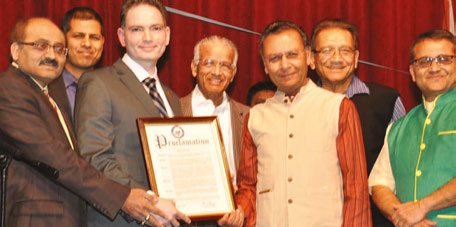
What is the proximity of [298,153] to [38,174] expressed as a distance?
1370 mm

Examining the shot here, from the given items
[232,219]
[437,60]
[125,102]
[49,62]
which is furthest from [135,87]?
[437,60]

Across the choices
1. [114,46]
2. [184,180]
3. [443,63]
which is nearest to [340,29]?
[443,63]

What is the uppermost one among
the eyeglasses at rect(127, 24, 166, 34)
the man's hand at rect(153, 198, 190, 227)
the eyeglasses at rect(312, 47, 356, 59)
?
the eyeglasses at rect(127, 24, 166, 34)

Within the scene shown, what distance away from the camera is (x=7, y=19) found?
587cm

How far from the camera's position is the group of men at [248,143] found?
3633 millimetres

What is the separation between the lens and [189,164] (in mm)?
3869

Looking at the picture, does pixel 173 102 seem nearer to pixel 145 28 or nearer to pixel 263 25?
pixel 145 28

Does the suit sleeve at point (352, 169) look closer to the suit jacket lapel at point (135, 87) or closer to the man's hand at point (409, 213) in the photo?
the man's hand at point (409, 213)

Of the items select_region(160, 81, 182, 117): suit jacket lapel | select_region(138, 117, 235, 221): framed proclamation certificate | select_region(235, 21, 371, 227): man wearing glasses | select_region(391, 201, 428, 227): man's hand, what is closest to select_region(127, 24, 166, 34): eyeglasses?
select_region(160, 81, 182, 117): suit jacket lapel

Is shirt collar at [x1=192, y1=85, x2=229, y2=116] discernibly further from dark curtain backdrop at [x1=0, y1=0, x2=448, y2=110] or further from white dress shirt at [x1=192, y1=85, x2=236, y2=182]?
dark curtain backdrop at [x1=0, y1=0, x2=448, y2=110]

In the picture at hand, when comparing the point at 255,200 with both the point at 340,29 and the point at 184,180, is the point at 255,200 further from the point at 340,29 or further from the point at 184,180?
the point at 340,29

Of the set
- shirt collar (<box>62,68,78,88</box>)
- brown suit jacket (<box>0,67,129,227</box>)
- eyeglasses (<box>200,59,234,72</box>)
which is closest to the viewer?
brown suit jacket (<box>0,67,129,227</box>)

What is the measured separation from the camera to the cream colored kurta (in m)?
3.91

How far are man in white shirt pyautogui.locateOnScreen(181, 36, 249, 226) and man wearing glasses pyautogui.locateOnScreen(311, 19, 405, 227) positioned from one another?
23.3 inches
